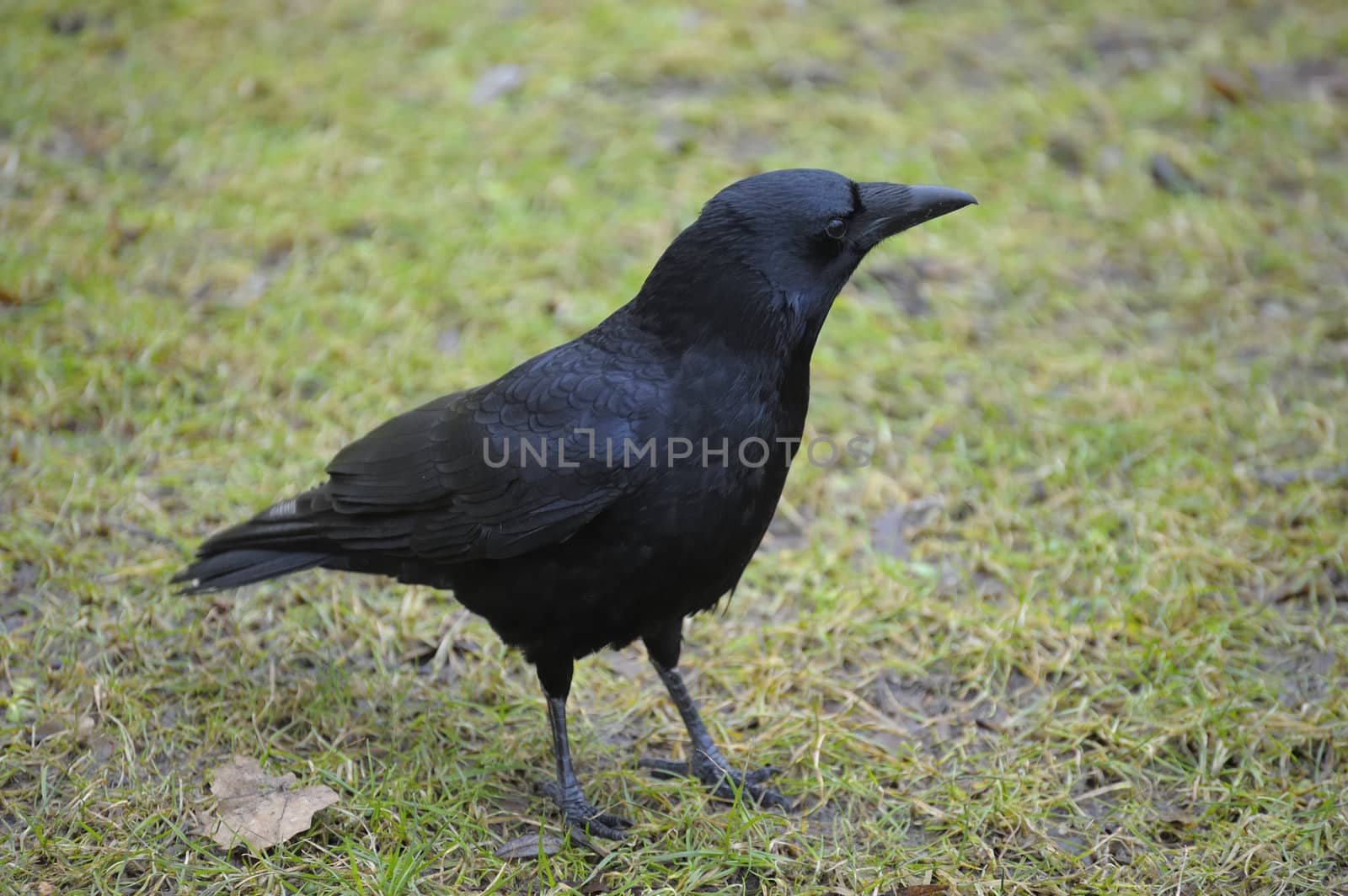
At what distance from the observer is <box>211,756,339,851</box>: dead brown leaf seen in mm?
3096

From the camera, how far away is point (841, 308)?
219 inches

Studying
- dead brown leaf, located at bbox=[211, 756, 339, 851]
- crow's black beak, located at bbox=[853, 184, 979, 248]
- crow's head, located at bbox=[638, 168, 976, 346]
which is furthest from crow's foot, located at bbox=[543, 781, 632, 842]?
crow's black beak, located at bbox=[853, 184, 979, 248]

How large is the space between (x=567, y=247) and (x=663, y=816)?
10.4 ft

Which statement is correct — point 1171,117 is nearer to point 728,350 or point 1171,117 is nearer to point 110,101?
point 728,350

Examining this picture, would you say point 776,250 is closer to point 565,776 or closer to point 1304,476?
point 565,776

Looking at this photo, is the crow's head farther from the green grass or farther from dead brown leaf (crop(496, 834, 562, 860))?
dead brown leaf (crop(496, 834, 562, 860))

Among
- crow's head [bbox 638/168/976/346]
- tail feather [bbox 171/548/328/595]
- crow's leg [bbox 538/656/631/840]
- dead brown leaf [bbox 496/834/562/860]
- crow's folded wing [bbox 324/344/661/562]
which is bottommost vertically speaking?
dead brown leaf [bbox 496/834/562/860]

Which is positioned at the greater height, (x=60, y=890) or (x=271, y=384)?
(x=271, y=384)

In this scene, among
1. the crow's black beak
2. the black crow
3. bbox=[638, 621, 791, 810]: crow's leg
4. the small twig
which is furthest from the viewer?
the small twig

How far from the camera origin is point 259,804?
3.20 m

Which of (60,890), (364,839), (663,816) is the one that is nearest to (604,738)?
(663,816)

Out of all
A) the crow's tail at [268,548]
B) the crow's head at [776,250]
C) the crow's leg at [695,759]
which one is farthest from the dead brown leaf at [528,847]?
the crow's head at [776,250]

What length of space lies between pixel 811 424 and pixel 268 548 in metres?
2.27

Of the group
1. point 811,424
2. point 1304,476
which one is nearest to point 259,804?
point 811,424
